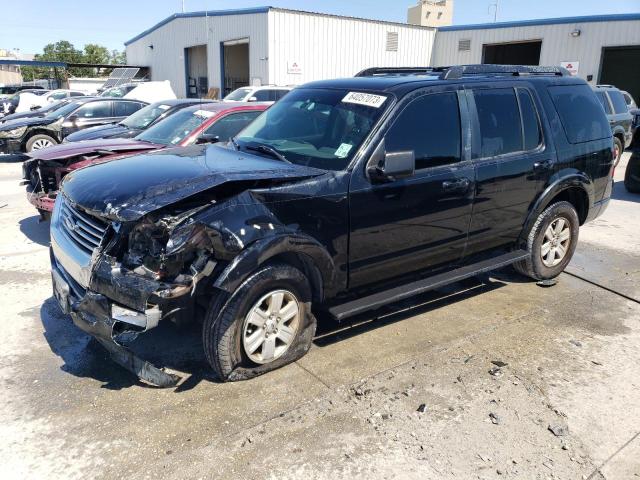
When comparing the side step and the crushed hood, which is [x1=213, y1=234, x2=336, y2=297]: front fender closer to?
the side step

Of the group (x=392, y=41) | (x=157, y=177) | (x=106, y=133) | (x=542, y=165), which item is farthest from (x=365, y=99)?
(x=392, y=41)

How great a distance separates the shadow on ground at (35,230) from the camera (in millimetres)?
6625

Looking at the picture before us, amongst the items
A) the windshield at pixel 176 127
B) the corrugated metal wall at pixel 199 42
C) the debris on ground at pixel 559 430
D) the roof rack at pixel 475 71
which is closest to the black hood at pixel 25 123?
the windshield at pixel 176 127

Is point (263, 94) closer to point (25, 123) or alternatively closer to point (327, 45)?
point (25, 123)

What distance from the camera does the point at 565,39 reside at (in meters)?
24.5

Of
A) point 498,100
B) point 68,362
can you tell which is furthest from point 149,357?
point 498,100

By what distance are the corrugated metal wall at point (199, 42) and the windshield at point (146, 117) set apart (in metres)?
10.6

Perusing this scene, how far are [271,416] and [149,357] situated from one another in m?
1.18

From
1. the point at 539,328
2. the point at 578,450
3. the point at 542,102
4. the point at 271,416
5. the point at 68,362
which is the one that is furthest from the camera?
the point at 542,102

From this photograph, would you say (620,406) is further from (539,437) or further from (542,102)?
(542,102)

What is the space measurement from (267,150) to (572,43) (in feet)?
81.7

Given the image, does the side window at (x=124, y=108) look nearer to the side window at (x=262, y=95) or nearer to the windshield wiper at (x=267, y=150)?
the side window at (x=262, y=95)

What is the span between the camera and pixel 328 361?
3.86 metres

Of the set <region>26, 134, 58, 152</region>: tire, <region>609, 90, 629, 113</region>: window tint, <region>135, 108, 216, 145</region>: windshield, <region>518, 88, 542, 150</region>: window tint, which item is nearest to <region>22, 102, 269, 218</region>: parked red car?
<region>135, 108, 216, 145</region>: windshield
